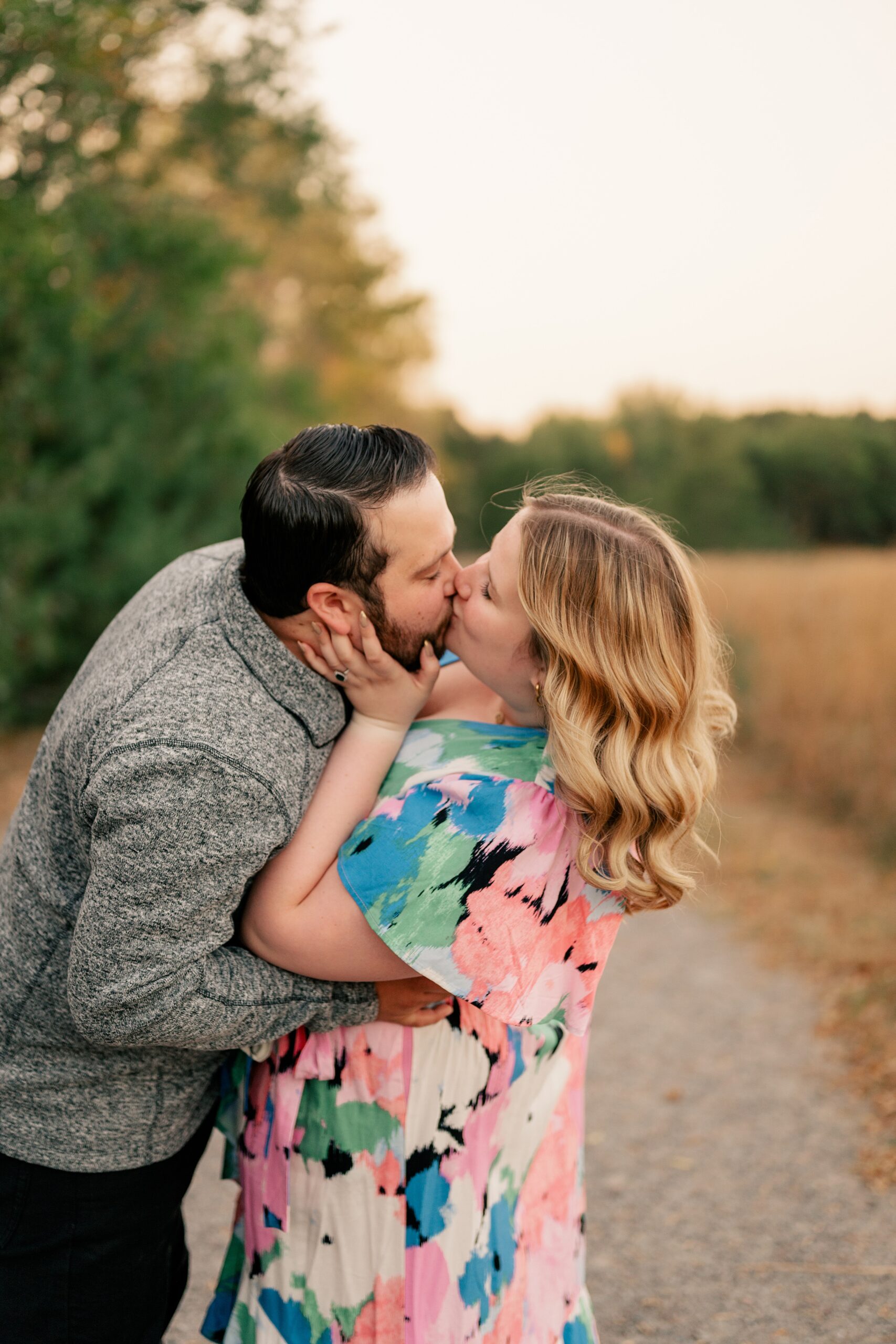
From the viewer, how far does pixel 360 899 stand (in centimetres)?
180

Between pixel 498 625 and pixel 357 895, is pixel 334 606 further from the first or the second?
pixel 357 895

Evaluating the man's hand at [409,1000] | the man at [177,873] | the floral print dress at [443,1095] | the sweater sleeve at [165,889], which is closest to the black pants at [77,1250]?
the man at [177,873]

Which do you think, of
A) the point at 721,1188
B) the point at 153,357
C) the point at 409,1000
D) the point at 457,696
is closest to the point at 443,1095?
the point at 409,1000

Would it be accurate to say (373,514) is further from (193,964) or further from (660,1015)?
(660,1015)

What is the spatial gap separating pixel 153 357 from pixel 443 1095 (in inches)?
390

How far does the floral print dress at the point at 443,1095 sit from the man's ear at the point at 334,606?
28 centimetres

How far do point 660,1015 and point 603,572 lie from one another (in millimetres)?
4230

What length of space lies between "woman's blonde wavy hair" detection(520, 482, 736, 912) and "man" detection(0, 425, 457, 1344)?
0.90 feet

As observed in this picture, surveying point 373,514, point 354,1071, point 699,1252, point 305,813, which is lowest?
point 699,1252

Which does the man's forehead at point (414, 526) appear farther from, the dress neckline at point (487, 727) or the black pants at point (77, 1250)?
the black pants at point (77, 1250)

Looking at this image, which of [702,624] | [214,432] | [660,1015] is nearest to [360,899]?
[702,624]

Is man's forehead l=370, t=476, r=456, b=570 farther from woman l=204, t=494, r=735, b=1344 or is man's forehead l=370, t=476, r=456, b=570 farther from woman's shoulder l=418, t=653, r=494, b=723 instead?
woman's shoulder l=418, t=653, r=494, b=723

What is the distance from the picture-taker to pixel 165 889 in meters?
1.68

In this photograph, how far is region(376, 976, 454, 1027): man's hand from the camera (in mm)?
1935
